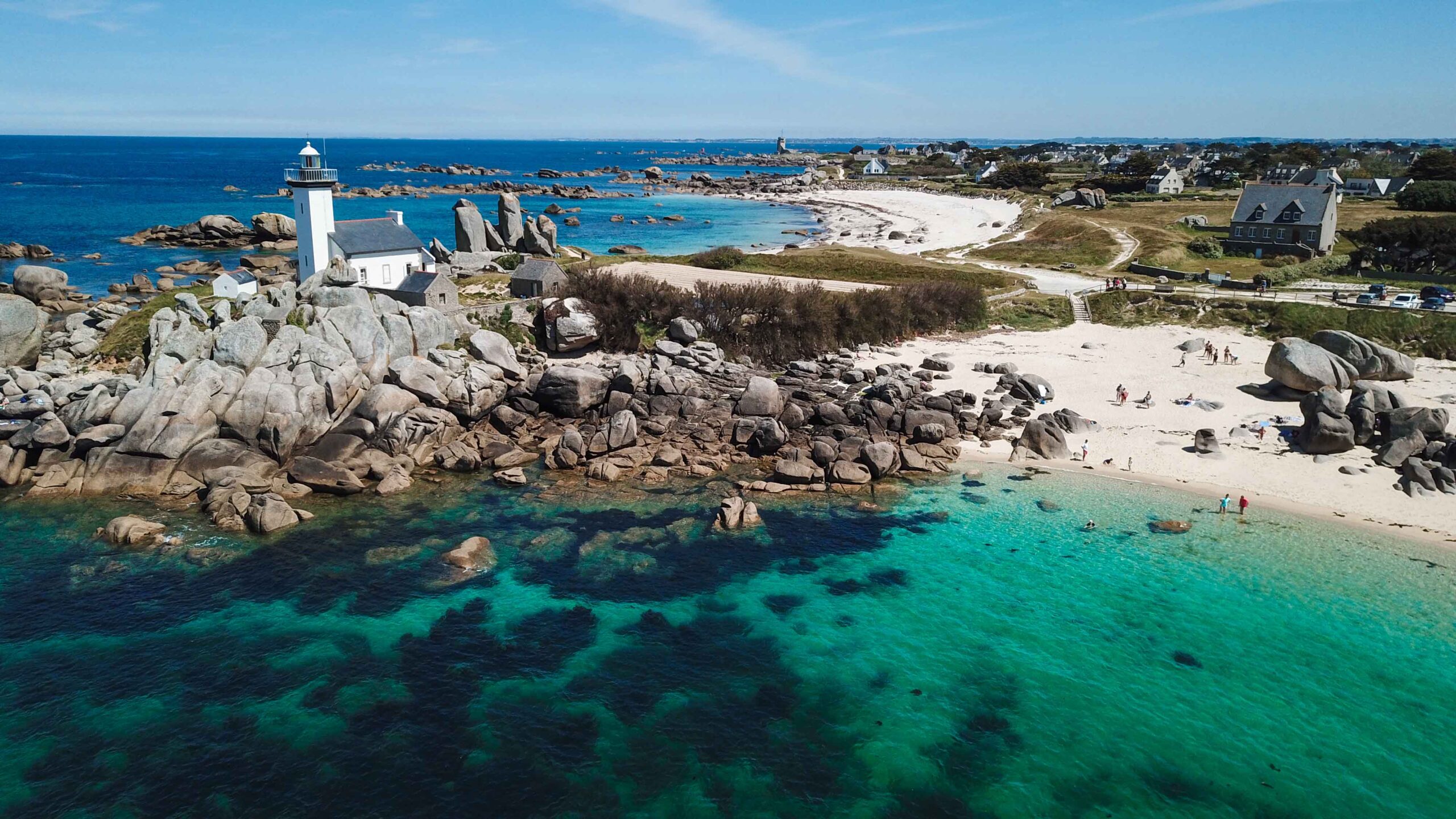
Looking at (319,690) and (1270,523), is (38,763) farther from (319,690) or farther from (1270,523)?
(1270,523)

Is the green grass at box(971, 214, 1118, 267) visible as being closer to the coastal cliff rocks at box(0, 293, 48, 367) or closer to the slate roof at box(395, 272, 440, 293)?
the slate roof at box(395, 272, 440, 293)

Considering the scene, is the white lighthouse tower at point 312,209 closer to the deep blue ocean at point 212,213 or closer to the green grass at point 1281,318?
the deep blue ocean at point 212,213

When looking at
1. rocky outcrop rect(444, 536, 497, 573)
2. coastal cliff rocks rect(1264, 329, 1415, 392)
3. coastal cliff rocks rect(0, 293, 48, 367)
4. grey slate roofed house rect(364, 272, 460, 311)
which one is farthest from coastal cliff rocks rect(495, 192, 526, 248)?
coastal cliff rocks rect(1264, 329, 1415, 392)

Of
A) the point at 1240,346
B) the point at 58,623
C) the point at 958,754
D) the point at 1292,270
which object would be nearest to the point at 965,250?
the point at 1292,270

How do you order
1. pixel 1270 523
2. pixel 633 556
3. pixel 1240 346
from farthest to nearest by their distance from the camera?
1. pixel 1240 346
2. pixel 1270 523
3. pixel 633 556

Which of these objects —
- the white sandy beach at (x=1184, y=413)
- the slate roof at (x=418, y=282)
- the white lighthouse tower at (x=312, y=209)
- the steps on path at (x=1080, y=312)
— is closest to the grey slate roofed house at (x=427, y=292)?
the slate roof at (x=418, y=282)

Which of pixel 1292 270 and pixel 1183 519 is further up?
pixel 1292 270
